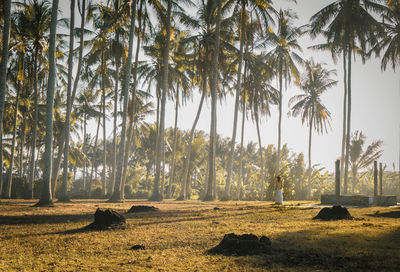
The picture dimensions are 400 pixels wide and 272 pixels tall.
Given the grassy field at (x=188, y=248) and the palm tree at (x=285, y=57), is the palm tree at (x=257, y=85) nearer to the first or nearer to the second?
the palm tree at (x=285, y=57)

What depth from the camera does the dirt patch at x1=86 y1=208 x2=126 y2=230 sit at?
7.54 m

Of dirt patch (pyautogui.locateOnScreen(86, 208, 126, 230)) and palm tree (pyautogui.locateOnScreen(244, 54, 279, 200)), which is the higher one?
palm tree (pyautogui.locateOnScreen(244, 54, 279, 200))

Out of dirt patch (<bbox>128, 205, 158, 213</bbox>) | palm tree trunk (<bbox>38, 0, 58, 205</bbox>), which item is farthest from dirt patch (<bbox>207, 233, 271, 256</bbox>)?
palm tree trunk (<bbox>38, 0, 58, 205</bbox>)

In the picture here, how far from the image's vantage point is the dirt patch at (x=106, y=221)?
24.7 ft

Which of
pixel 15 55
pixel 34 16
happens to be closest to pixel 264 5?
pixel 34 16

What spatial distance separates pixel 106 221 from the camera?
7688 millimetres

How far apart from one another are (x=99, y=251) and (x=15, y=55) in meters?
23.0

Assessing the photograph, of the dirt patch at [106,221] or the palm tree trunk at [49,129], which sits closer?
the dirt patch at [106,221]

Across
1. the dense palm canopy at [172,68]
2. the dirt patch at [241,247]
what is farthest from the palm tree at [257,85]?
the dirt patch at [241,247]

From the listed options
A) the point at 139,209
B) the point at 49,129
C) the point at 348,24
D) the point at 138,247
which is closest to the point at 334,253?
the point at 138,247

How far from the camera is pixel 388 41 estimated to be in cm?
2362

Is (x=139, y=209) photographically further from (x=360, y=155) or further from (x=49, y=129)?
(x=360, y=155)

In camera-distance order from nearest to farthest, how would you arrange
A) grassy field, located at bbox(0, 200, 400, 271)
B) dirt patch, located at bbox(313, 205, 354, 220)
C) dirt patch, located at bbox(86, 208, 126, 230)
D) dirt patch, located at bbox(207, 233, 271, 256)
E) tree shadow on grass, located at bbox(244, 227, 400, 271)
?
tree shadow on grass, located at bbox(244, 227, 400, 271) → grassy field, located at bbox(0, 200, 400, 271) → dirt patch, located at bbox(207, 233, 271, 256) → dirt patch, located at bbox(86, 208, 126, 230) → dirt patch, located at bbox(313, 205, 354, 220)

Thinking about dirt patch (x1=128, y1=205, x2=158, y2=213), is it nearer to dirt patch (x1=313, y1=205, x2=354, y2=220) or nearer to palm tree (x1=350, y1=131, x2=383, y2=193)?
dirt patch (x1=313, y1=205, x2=354, y2=220)
